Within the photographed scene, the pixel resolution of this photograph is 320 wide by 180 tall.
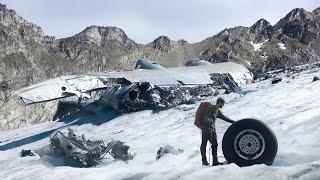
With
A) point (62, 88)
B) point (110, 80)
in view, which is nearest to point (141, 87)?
point (110, 80)

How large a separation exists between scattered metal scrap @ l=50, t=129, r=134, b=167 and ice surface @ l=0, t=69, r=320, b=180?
0.32m

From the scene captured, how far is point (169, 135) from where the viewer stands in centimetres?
1938

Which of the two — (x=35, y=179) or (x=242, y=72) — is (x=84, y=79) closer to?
(x=242, y=72)

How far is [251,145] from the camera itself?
1130 cm

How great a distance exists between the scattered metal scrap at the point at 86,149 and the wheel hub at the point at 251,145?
5.43m

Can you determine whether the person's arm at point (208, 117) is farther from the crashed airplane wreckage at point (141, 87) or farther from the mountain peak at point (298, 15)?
the mountain peak at point (298, 15)

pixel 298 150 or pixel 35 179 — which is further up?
Answer: pixel 298 150

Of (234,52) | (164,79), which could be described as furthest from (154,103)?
(234,52)

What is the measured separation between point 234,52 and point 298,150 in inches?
4098

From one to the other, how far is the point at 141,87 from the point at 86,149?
11.8m

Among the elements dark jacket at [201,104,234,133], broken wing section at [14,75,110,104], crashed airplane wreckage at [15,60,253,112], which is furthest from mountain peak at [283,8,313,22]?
dark jacket at [201,104,234,133]

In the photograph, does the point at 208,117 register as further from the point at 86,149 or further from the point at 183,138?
the point at 183,138

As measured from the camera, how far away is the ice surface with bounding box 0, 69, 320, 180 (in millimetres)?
11051

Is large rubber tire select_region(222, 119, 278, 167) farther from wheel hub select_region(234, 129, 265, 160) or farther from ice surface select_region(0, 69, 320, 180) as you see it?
ice surface select_region(0, 69, 320, 180)
